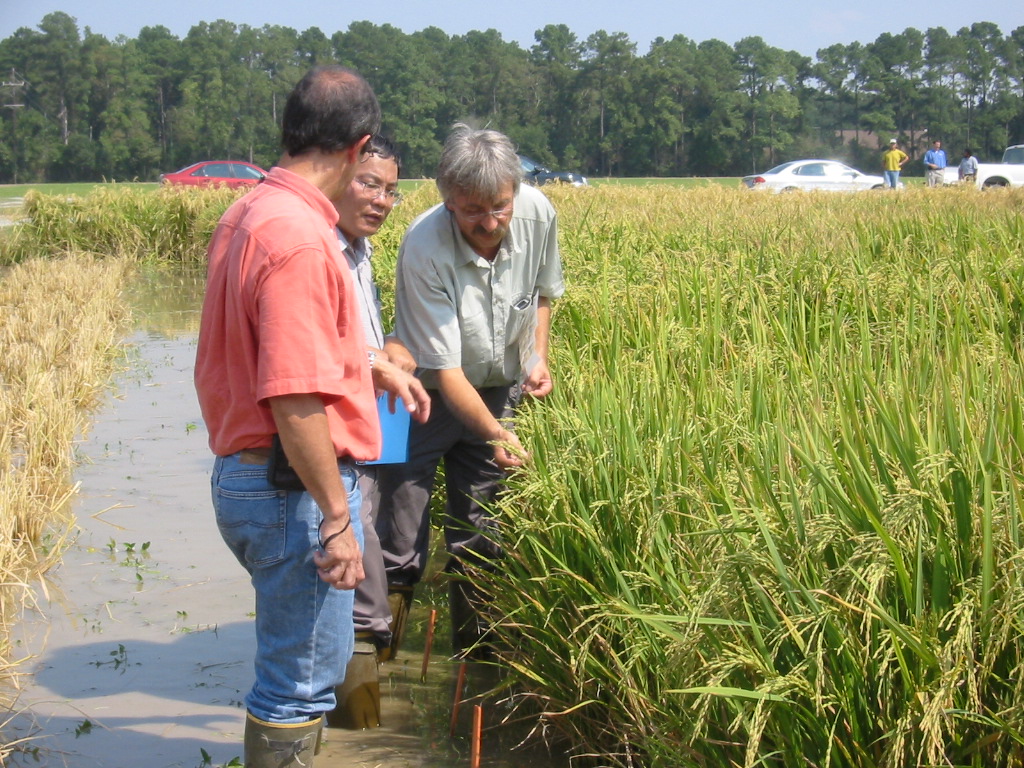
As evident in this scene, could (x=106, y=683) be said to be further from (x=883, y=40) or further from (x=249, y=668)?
(x=883, y=40)

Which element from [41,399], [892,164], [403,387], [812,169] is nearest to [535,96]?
[812,169]

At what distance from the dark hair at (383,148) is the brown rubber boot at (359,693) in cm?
143

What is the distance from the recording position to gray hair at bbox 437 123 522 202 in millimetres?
3094

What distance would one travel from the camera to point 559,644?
2969 millimetres

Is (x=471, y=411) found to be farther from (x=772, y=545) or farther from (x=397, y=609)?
(x=772, y=545)

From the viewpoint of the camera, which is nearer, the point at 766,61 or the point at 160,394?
the point at 160,394

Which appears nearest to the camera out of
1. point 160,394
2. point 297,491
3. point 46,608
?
point 297,491

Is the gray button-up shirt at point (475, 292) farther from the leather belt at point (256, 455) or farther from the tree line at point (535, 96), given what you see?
the tree line at point (535, 96)

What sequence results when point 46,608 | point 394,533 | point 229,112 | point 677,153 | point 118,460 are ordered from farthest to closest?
point 677,153, point 229,112, point 118,460, point 46,608, point 394,533

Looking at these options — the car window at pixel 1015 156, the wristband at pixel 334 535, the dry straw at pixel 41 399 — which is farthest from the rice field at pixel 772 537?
the car window at pixel 1015 156

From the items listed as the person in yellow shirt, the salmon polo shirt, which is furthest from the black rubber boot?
the person in yellow shirt

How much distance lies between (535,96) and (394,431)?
295 ft

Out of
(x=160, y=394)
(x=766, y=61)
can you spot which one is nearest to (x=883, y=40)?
(x=766, y=61)

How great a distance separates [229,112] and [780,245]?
251ft
